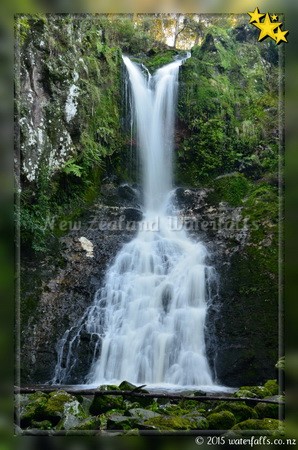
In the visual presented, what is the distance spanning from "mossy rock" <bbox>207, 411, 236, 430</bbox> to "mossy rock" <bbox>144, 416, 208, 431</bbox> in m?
0.05

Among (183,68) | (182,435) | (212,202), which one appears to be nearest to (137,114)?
(183,68)

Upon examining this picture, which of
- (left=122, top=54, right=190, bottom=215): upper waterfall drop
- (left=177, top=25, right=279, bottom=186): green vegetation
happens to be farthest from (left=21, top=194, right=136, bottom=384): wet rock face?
(left=177, top=25, right=279, bottom=186): green vegetation

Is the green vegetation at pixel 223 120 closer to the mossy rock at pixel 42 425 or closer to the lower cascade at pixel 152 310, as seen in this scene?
the lower cascade at pixel 152 310

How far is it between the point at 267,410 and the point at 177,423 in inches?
25.8

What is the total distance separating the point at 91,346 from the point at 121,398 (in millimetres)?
2185

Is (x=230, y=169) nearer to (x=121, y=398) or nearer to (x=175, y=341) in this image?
(x=175, y=341)

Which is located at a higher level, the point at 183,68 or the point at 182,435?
the point at 183,68

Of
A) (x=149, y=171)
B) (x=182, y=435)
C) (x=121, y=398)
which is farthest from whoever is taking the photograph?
(x=149, y=171)

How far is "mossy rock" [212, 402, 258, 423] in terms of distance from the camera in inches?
109

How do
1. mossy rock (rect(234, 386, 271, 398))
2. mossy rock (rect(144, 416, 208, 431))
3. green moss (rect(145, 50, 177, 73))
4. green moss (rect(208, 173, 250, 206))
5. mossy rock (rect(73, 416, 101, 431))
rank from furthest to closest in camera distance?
green moss (rect(145, 50, 177, 73))
green moss (rect(208, 173, 250, 206))
mossy rock (rect(234, 386, 271, 398))
mossy rock (rect(73, 416, 101, 431))
mossy rock (rect(144, 416, 208, 431))

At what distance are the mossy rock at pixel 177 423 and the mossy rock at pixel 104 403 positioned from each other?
0.64m

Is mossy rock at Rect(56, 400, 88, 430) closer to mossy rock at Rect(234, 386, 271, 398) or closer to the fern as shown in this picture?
mossy rock at Rect(234, 386, 271, 398)

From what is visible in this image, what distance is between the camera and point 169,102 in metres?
7.81

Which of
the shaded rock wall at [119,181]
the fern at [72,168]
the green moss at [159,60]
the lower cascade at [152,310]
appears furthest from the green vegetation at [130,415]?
the green moss at [159,60]
